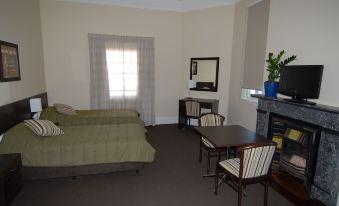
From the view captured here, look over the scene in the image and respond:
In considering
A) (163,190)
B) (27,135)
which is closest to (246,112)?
(163,190)

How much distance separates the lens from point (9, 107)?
3.34m

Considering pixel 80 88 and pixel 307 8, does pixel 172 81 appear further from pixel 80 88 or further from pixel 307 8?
pixel 307 8

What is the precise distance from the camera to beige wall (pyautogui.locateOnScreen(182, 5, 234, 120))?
5266mm

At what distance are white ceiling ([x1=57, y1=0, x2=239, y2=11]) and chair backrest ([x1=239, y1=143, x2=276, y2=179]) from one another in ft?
13.6

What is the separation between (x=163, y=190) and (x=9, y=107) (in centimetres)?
280

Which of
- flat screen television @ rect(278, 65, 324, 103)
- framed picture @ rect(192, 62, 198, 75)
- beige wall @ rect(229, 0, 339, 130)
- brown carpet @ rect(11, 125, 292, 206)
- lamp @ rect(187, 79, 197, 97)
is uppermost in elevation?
beige wall @ rect(229, 0, 339, 130)

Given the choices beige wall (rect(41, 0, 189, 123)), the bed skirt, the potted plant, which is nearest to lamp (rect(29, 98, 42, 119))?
beige wall (rect(41, 0, 189, 123))

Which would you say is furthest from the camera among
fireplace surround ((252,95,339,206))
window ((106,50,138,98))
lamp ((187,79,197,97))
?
lamp ((187,79,197,97))

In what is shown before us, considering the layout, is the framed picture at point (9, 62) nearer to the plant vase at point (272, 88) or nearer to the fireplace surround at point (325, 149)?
the plant vase at point (272, 88)

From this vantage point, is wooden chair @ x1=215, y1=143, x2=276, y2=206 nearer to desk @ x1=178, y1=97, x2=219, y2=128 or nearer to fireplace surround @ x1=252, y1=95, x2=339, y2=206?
fireplace surround @ x1=252, y1=95, x2=339, y2=206

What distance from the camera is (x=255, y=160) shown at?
7.53ft

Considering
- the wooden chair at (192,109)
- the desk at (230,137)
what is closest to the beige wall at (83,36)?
the wooden chair at (192,109)

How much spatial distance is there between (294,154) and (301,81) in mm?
1125

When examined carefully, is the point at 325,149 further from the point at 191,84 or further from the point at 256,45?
the point at 191,84
